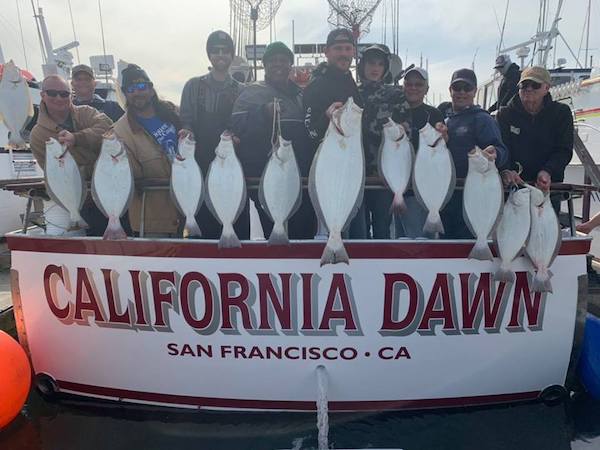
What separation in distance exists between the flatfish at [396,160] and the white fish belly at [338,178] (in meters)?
0.15

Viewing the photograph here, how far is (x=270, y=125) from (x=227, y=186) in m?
0.65

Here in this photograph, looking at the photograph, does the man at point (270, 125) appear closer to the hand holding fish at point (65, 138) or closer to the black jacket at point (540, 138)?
the hand holding fish at point (65, 138)

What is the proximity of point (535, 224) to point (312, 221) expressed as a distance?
1370 millimetres

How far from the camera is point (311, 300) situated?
280cm

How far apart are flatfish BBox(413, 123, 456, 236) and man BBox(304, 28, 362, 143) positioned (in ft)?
2.25

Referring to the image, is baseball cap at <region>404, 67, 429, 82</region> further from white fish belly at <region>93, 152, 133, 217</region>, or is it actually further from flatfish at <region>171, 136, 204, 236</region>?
white fish belly at <region>93, 152, 133, 217</region>

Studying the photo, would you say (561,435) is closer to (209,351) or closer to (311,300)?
(311,300)

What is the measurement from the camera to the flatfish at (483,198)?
103 inches

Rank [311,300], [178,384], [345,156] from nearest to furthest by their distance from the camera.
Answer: [345,156] → [311,300] → [178,384]

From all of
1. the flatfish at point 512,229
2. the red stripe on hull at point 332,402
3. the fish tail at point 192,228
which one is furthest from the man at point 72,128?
the flatfish at point 512,229

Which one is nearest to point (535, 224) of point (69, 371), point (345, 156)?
point (345, 156)

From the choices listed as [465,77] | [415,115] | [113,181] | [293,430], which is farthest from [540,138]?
[113,181]

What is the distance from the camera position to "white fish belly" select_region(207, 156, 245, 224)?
2.63 m

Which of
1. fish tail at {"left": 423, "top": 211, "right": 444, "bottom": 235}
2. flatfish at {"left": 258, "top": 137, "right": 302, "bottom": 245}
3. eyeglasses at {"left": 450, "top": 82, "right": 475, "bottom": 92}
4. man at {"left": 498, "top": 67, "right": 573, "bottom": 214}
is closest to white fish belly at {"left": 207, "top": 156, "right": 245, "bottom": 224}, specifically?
flatfish at {"left": 258, "top": 137, "right": 302, "bottom": 245}
